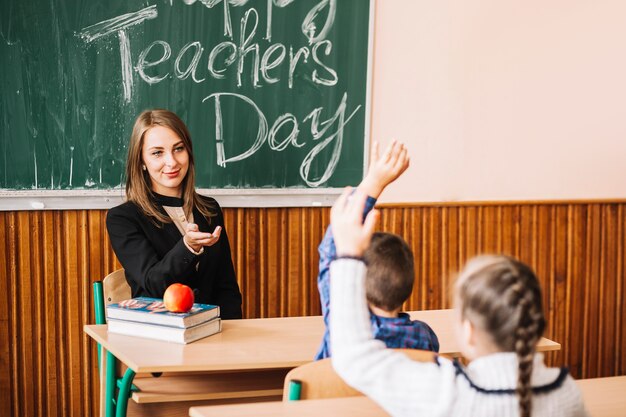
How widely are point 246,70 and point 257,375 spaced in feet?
4.76

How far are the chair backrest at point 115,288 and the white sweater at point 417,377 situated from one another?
1639mm

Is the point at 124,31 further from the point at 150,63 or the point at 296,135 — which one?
the point at 296,135

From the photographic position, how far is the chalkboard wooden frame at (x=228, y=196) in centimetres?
314

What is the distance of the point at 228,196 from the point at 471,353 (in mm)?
2168

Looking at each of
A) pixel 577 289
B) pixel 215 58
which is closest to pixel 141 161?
pixel 215 58

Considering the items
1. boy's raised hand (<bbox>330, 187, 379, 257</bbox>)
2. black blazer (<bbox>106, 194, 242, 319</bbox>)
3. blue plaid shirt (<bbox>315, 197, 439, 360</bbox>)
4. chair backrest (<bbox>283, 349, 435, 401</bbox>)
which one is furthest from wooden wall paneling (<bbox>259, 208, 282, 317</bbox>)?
boy's raised hand (<bbox>330, 187, 379, 257</bbox>)

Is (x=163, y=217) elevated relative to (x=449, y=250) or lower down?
elevated

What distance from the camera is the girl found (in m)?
1.38

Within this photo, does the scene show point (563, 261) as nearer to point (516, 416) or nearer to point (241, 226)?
point (241, 226)

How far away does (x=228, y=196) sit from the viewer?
138 inches

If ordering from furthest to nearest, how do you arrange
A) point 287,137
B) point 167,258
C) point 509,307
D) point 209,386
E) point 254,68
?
point 287,137, point 254,68, point 167,258, point 209,386, point 509,307

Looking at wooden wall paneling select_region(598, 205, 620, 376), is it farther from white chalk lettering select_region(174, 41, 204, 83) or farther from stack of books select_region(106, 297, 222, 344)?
stack of books select_region(106, 297, 222, 344)

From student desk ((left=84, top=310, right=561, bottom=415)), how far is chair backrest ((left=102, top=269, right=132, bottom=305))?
1.05 ft

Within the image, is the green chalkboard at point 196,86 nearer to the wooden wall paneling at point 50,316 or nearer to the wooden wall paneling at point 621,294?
the wooden wall paneling at point 50,316
